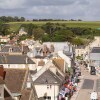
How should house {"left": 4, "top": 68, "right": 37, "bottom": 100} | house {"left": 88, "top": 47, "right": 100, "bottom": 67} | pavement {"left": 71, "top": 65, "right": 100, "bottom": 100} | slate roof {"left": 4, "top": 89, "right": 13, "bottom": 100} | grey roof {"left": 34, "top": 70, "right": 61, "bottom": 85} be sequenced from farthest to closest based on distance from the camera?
house {"left": 88, "top": 47, "right": 100, "bottom": 67} < pavement {"left": 71, "top": 65, "right": 100, "bottom": 100} < grey roof {"left": 34, "top": 70, "right": 61, "bottom": 85} < house {"left": 4, "top": 68, "right": 37, "bottom": 100} < slate roof {"left": 4, "top": 89, "right": 13, "bottom": 100}

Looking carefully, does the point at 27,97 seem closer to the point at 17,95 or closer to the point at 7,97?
the point at 17,95

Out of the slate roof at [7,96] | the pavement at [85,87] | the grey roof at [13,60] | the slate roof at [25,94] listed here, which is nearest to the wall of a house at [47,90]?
the pavement at [85,87]

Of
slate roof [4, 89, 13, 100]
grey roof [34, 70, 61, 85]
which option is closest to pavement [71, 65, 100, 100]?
grey roof [34, 70, 61, 85]

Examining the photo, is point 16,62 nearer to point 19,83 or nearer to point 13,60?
point 13,60

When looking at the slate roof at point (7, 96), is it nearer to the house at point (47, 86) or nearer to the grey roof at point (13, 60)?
the house at point (47, 86)

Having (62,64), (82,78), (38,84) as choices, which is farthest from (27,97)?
(82,78)

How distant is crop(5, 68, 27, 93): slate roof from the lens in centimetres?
3750

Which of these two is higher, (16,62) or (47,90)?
(47,90)

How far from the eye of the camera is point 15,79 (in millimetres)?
37844

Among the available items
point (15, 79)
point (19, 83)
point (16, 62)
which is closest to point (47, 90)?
point (19, 83)

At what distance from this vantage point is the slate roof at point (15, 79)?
123ft

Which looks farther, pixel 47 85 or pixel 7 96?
pixel 47 85

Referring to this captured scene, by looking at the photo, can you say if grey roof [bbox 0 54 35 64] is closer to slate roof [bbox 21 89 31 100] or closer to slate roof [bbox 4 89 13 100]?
slate roof [bbox 21 89 31 100]

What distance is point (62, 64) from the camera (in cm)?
9344
